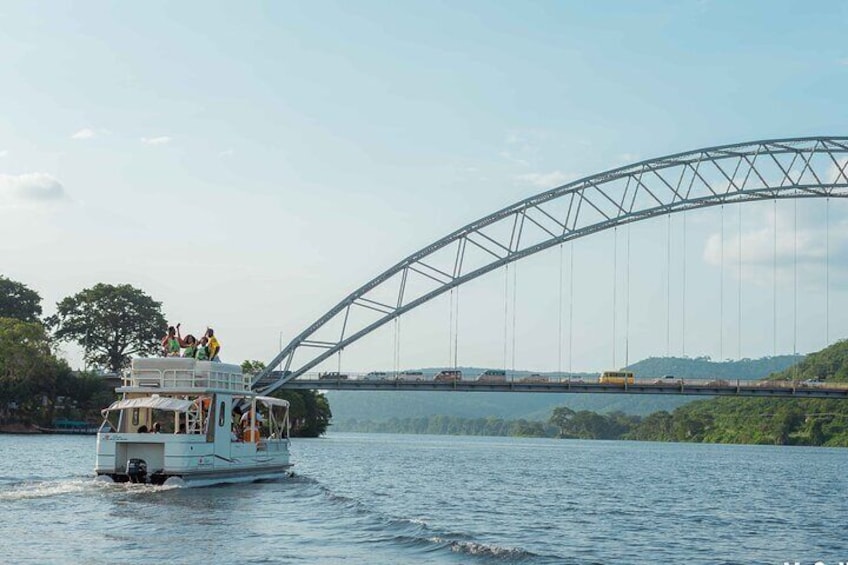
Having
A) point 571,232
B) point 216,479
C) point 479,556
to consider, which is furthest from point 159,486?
point 571,232

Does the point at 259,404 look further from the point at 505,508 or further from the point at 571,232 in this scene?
the point at 571,232

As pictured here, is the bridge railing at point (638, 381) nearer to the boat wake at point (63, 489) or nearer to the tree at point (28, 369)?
the tree at point (28, 369)

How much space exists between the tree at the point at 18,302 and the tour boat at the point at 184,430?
4594 inches

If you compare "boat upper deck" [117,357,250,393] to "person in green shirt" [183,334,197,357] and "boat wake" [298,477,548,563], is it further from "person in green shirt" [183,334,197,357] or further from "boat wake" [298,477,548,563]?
"boat wake" [298,477,548,563]

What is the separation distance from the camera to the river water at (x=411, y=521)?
31.1 meters

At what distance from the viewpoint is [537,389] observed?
4382 inches

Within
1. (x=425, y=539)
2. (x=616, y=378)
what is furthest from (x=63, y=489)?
(x=616, y=378)

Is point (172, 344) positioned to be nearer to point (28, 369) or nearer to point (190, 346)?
point (190, 346)

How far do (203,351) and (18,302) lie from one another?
12135 centimetres

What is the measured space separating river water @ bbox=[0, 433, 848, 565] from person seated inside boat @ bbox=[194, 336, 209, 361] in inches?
223

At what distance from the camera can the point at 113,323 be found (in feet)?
525

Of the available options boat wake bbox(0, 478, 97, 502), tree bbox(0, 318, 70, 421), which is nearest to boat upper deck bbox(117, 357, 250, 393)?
boat wake bbox(0, 478, 97, 502)

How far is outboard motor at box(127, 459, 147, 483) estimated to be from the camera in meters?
45.4

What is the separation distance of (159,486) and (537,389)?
227 ft
